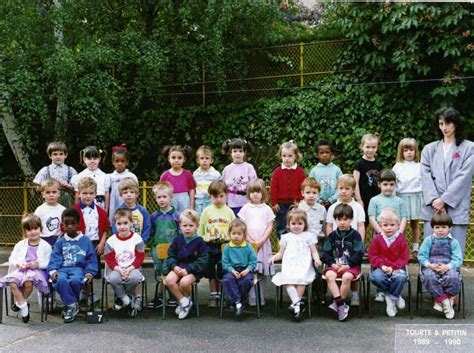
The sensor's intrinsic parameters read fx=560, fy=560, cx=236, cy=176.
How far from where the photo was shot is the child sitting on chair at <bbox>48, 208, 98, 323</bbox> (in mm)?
5609

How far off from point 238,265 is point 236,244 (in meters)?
0.22

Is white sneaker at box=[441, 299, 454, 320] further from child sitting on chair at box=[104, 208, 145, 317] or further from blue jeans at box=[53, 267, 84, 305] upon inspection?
blue jeans at box=[53, 267, 84, 305]

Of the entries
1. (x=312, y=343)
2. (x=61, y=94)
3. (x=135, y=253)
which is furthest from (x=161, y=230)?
(x=61, y=94)

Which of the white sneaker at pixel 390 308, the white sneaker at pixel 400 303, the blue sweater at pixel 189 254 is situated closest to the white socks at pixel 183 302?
the blue sweater at pixel 189 254

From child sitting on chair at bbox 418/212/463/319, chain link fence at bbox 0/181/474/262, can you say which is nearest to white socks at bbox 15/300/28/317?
child sitting on chair at bbox 418/212/463/319

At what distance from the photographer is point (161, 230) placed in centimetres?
629

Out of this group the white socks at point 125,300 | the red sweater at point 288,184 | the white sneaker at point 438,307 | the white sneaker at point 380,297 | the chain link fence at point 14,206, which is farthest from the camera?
the chain link fence at point 14,206

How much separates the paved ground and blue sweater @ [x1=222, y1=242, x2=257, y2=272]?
0.52 metres

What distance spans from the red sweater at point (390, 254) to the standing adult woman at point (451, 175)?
1.45 feet

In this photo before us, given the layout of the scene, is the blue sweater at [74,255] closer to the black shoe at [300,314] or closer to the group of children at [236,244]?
the group of children at [236,244]

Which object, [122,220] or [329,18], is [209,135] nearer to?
[329,18]

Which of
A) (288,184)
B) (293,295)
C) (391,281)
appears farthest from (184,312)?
(391,281)

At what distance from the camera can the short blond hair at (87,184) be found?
6.20 metres

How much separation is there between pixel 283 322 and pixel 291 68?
25.8 feet
